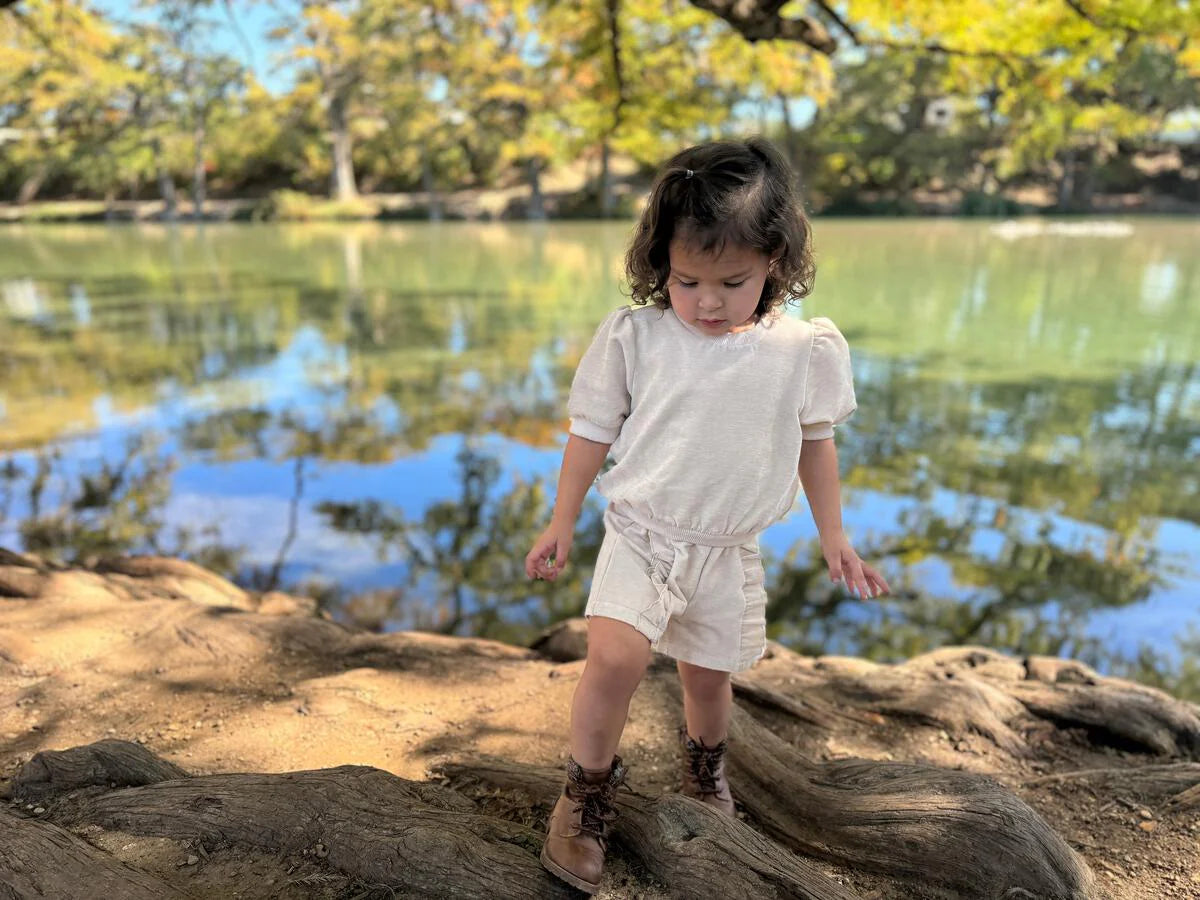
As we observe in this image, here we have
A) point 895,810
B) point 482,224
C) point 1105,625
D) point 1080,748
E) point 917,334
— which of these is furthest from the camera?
point 482,224

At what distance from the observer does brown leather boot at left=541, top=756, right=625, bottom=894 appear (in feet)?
5.23

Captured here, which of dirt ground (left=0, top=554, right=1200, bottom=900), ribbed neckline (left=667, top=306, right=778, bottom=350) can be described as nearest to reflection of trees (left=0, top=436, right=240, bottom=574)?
dirt ground (left=0, top=554, right=1200, bottom=900)

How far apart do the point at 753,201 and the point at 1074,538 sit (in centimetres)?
393

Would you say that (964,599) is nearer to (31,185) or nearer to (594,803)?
(594,803)

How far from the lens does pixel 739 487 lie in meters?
1.65

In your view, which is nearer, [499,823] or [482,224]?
[499,823]

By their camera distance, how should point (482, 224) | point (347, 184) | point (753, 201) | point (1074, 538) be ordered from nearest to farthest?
point (753, 201), point (1074, 538), point (482, 224), point (347, 184)

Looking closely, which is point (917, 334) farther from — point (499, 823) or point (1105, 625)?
point (499, 823)

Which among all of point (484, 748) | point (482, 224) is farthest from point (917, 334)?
point (482, 224)

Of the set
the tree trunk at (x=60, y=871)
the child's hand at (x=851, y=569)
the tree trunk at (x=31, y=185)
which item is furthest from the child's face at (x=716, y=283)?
the tree trunk at (x=31, y=185)

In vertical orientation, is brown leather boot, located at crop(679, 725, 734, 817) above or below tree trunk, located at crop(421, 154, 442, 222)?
below

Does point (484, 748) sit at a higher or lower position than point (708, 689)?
lower

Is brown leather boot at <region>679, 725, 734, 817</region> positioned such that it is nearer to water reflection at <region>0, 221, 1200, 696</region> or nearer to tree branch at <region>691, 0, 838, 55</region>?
water reflection at <region>0, 221, 1200, 696</region>

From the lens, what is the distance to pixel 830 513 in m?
1.74
